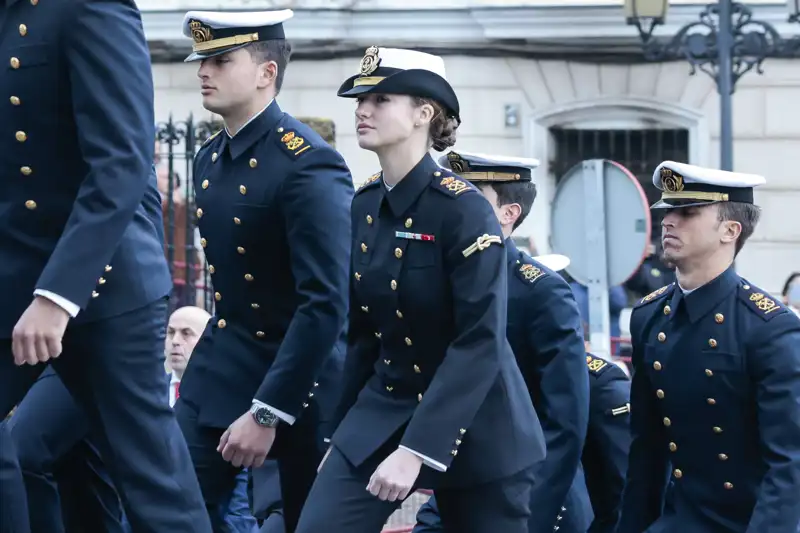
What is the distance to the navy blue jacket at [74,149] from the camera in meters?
4.91

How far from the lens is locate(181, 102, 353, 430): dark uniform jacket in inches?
235

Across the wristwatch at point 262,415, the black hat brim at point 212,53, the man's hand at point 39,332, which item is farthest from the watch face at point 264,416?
the man's hand at point 39,332

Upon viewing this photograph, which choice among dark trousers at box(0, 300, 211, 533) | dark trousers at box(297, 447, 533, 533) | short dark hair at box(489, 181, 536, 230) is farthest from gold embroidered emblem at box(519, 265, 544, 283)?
dark trousers at box(0, 300, 211, 533)

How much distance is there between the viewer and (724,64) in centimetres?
1462

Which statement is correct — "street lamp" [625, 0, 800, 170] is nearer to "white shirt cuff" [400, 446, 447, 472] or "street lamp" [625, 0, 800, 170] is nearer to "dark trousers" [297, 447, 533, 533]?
"dark trousers" [297, 447, 533, 533]

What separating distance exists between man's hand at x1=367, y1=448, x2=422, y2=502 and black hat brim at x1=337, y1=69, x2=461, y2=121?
3.25ft

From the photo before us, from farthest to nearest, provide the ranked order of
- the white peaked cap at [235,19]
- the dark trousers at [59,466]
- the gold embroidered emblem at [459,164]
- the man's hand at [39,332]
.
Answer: the gold embroidered emblem at [459,164]
the white peaked cap at [235,19]
the dark trousers at [59,466]
the man's hand at [39,332]

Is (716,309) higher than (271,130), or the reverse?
(271,130)

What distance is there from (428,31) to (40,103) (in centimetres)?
1373

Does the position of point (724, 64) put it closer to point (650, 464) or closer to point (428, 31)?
point (428, 31)

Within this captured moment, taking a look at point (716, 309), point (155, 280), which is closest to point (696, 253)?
point (716, 309)

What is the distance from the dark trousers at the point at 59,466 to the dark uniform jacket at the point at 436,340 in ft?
2.96

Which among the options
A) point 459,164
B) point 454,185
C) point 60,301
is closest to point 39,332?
point 60,301

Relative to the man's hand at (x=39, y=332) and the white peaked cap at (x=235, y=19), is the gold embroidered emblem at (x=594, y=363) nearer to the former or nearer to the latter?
the white peaked cap at (x=235, y=19)
